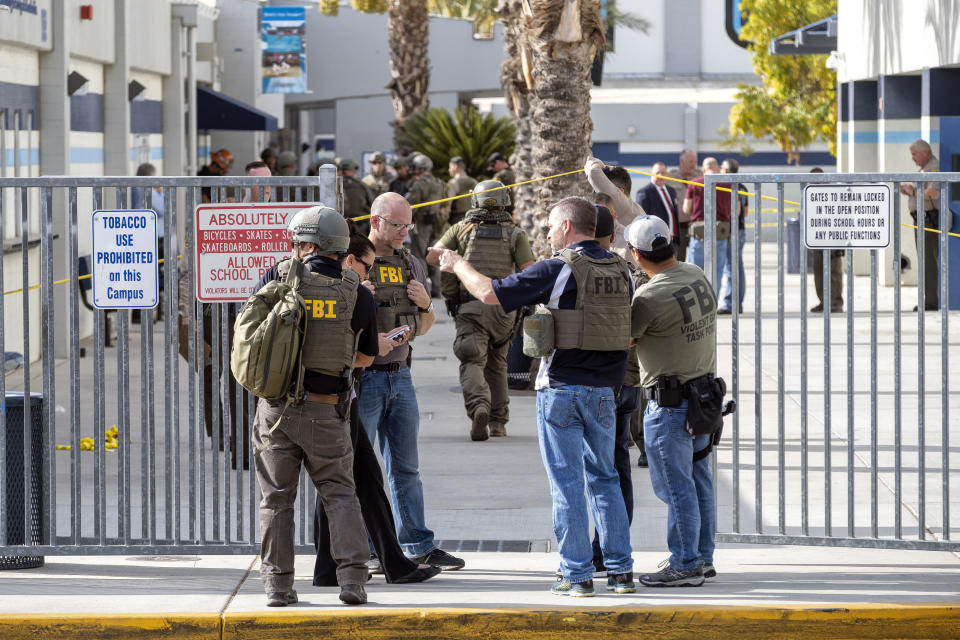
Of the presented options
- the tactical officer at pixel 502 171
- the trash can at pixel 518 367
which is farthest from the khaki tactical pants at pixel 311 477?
the tactical officer at pixel 502 171

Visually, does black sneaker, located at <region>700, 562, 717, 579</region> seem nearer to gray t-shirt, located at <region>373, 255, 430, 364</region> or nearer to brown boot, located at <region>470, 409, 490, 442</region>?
gray t-shirt, located at <region>373, 255, 430, 364</region>

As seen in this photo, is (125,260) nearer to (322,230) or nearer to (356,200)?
(322,230)

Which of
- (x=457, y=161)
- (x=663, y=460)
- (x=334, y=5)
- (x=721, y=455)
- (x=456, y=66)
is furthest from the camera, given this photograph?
(x=334, y=5)

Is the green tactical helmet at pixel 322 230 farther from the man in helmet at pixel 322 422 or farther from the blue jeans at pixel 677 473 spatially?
the blue jeans at pixel 677 473

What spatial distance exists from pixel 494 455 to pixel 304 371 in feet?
14.7

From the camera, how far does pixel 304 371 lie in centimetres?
650

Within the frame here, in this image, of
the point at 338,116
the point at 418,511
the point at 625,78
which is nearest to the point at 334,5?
the point at 338,116

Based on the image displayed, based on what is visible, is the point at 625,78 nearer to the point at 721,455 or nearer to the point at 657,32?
the point at 657,32

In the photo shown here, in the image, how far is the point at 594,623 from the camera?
21.6 ft

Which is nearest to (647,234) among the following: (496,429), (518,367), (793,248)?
(496,429)

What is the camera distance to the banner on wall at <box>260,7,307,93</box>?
3597 centimetres

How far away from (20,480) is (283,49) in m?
29.9

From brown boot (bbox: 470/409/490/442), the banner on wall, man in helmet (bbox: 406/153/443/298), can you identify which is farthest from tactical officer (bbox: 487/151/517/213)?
the banner on wall

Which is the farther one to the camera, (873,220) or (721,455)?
(721,455)
